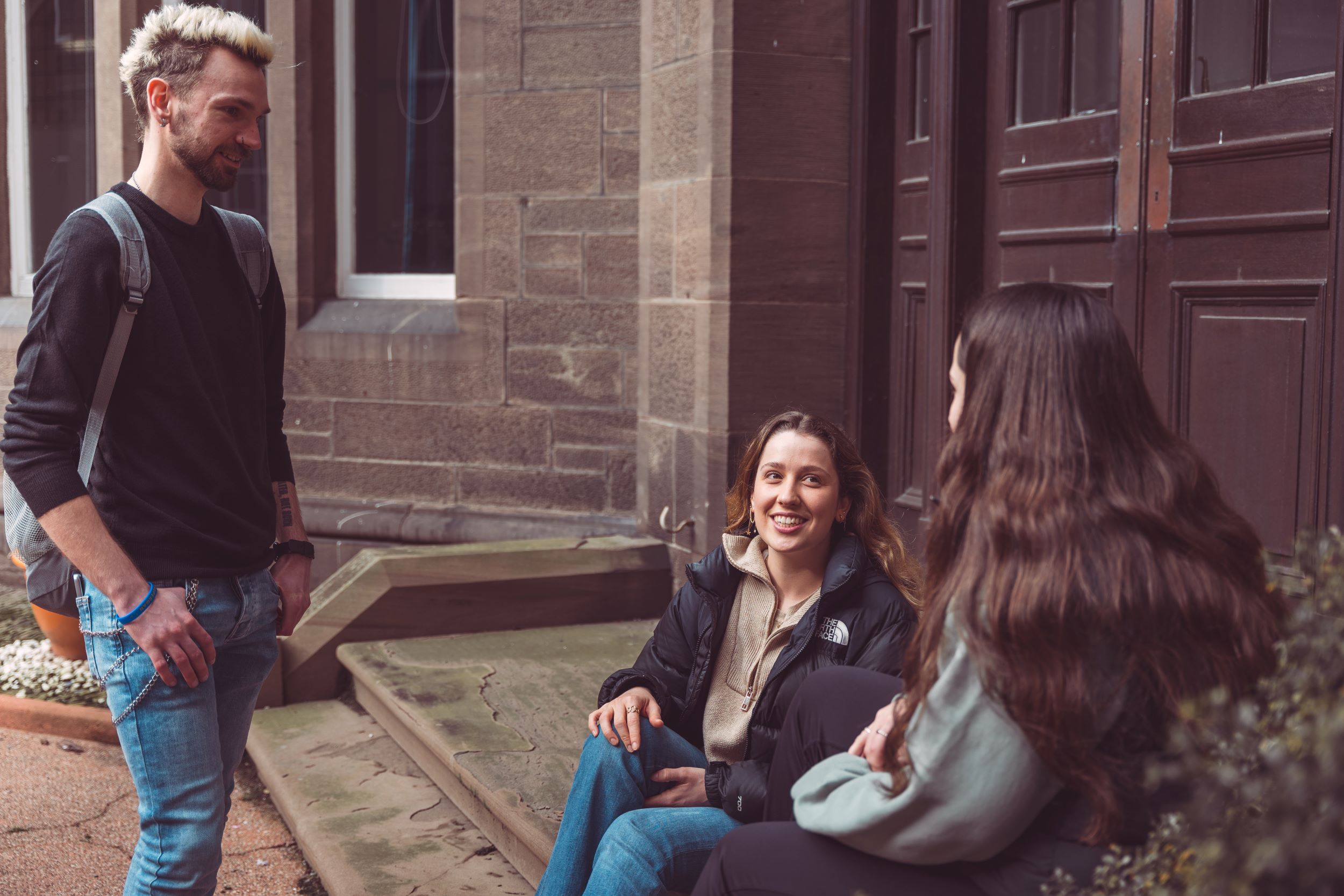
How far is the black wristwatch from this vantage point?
266 centimetres

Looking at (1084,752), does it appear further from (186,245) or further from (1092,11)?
(1092,11)

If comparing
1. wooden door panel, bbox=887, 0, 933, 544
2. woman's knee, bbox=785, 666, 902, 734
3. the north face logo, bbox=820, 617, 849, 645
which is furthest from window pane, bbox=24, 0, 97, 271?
woman's knee, bbox=785, 666, 902, 734

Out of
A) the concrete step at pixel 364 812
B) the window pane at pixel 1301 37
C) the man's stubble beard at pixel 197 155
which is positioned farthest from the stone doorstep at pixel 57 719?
the window pane at pixel 1301 37

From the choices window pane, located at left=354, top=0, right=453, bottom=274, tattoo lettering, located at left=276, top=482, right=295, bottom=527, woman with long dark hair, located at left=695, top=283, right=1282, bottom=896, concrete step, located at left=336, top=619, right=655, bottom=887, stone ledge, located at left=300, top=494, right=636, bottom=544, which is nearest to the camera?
woman with long dark hair, located at left=695, top=283, right=1282, bottom=896

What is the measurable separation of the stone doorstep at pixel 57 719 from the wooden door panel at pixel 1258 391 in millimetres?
3826

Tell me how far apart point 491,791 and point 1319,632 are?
2696 mm

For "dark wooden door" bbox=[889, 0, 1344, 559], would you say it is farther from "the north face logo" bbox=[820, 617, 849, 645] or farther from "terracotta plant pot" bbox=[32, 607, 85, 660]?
"terracotta plant pot" bbox=[32, 607, 85, 660]

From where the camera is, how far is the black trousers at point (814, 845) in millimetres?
1914

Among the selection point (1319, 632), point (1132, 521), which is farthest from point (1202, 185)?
point (1319, 632)

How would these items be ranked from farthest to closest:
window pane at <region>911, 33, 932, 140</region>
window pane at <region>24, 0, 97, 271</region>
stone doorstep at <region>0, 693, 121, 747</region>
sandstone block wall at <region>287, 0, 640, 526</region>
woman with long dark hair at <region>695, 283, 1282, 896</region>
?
1. window pane at <region>24, 0, 97, 271</region>
2. sandstone block wall at <region>287, 0, 640, 526</region>
3. stone doorstep at <region>0, 693, 121, 747</region>
4. window pane at <region>911, 33, 932, 140</region>
5. woman with long dark hair at <region>695, 283, 1282, 896</region>

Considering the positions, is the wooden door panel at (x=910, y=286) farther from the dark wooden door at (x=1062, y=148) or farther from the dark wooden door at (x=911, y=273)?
the dark wooden door at (x=1062, y=148)

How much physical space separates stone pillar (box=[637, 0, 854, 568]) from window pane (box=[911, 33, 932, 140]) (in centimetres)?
30

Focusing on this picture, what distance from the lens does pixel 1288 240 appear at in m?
3.33

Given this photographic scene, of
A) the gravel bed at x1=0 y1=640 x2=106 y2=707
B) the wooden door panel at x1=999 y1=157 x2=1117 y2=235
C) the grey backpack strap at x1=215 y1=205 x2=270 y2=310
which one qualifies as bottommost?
the gravel bed at x1=0 y1=640 x2=106 y2=707
